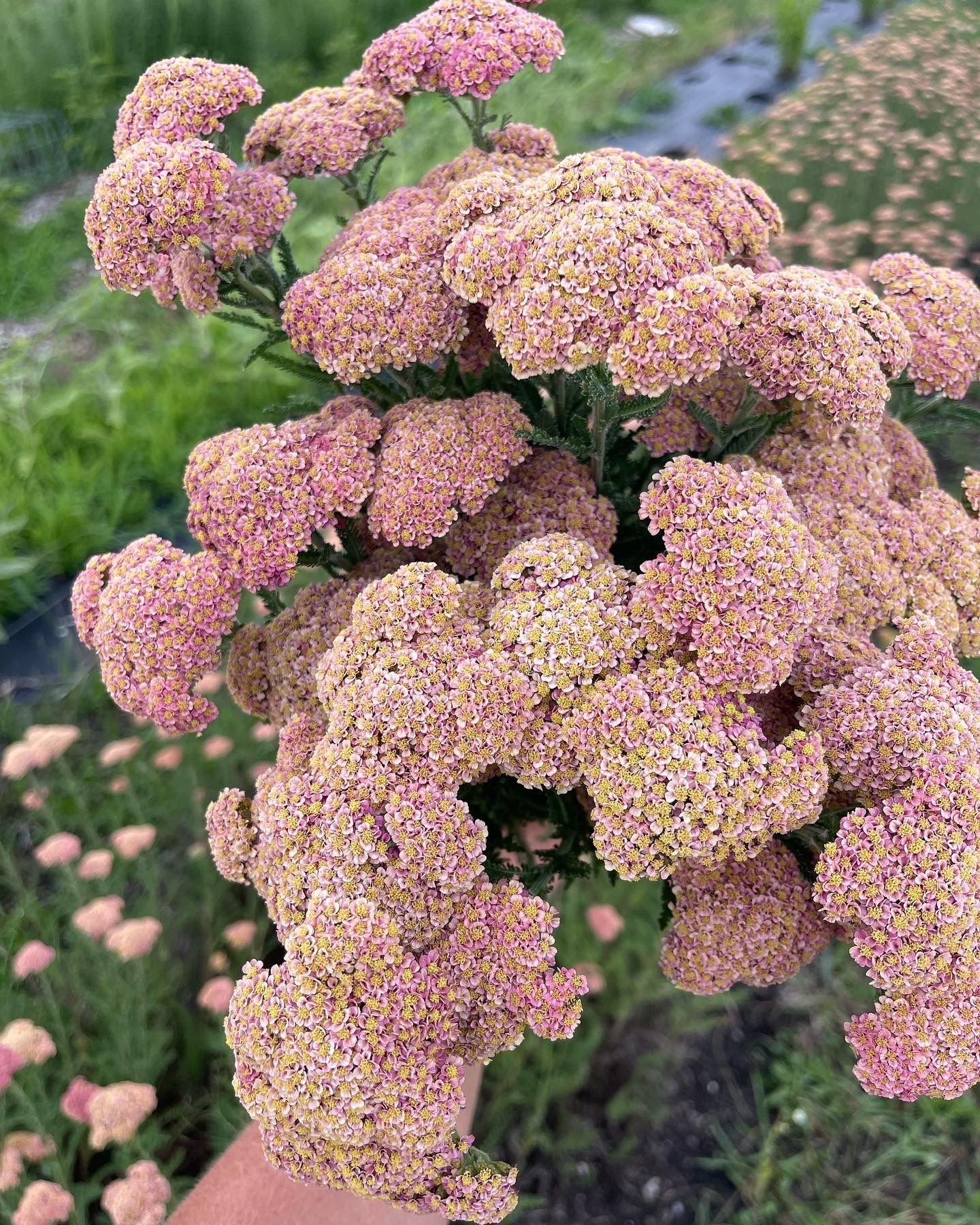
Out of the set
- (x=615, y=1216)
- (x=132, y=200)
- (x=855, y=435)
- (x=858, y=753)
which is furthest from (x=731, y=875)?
(x=615, y=1216)

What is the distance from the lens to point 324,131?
1.02 m

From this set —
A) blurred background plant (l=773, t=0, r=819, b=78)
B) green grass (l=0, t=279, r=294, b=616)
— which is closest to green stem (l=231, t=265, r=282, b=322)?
green grass (l=0, t=279, r=294, b=616)

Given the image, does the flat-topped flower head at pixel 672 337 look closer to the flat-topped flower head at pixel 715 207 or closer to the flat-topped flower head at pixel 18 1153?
the flat-topped flower head at pixel 715 207

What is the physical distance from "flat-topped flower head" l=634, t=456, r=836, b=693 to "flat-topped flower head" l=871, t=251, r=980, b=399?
0.30m

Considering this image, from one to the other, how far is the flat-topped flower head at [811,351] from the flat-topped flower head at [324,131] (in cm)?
47

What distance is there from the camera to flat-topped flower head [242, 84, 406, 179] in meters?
1.02

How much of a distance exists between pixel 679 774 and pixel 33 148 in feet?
17.1

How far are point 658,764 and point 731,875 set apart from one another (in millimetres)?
233

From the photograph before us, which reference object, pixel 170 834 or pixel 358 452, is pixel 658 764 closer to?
pixel 358 452

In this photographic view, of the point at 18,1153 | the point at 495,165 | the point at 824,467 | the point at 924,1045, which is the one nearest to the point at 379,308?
the point at 495,165

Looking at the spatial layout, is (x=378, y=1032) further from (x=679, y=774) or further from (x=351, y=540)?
(x=351, y=540)

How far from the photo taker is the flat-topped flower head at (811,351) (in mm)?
862

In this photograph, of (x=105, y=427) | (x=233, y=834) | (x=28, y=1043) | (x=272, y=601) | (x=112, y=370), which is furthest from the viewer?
(x=112, y=370)

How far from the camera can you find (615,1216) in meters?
1.73
